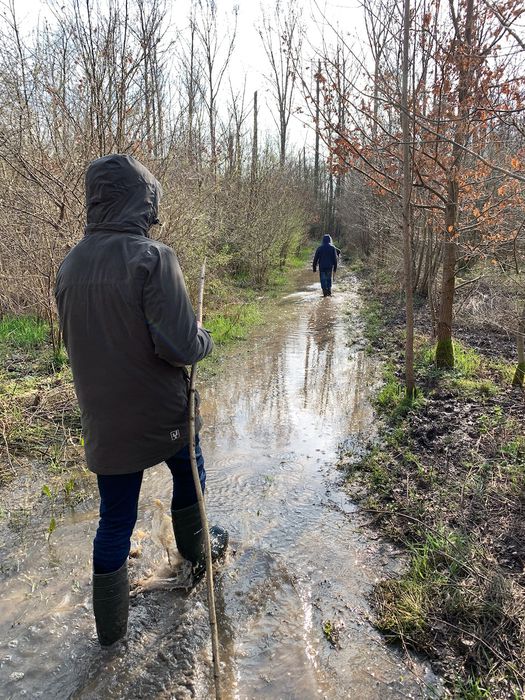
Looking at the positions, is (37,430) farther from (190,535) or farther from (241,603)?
(241,603)

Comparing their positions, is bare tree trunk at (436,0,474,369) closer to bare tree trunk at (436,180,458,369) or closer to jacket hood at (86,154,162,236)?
bare tree trunk at (436,180,458,369)

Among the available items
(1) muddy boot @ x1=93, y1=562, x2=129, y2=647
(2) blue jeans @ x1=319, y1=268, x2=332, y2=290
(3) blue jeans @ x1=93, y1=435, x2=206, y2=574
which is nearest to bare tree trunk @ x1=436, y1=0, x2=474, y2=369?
(3) blue jeans @ x1=93, y1=435, x2=206, y2=574

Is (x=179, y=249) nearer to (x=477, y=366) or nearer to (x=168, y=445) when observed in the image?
(x=477, y=366)

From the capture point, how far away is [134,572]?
289 centimetres

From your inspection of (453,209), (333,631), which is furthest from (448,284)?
(333,631)

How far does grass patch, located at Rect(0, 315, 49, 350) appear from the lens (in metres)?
7.09

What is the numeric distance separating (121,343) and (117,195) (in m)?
0.68

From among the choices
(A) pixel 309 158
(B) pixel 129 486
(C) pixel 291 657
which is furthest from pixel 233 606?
(A) pixel 309 158

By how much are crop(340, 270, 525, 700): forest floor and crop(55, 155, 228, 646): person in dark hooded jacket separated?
1.54 metres

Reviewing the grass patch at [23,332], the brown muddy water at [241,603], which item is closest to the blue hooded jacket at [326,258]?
the grass patch at [23,332]

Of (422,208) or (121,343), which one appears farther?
(422,208)

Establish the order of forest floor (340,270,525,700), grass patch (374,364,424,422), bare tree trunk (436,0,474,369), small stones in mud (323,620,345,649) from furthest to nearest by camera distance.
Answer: grass patch (374,364,424,422), bare tree trunk (436,0,474,369), small stones in mud (323,620,345,649), forest floor (340,270,525,700)

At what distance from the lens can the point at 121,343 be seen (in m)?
2.10

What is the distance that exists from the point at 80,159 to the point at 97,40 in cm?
139
